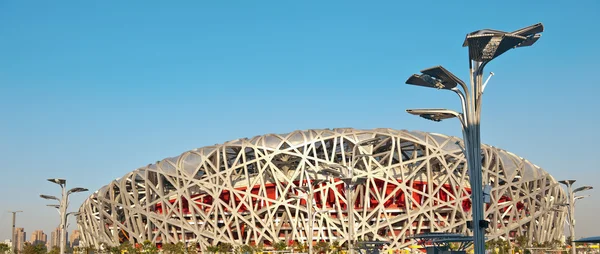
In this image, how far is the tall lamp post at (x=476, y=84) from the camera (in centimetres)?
2575

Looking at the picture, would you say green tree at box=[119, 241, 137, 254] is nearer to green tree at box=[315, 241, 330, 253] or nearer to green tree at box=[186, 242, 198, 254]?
green tree at box=[186, 242, 198, 254]

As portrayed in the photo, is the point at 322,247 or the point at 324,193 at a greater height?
the point at 324,193

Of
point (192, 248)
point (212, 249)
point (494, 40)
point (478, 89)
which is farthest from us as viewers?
point (192, 248)

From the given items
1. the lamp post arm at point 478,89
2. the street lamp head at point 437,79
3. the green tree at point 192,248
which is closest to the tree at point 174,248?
the green tree at point 192,248

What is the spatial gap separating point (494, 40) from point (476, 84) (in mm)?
2087

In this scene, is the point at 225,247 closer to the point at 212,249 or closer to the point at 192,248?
the point at 212,249

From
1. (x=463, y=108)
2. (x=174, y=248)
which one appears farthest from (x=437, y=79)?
(x=174, y=248)

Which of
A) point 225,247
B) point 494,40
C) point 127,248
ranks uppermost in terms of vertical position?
point 494,40

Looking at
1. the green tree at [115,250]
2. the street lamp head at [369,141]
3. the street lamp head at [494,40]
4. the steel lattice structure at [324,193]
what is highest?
the street lamp head at [369,141]

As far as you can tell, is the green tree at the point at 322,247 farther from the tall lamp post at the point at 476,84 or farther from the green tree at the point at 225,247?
the tall lamp post at the point at 476,84

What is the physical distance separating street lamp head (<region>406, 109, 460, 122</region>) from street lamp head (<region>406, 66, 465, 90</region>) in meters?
1.08

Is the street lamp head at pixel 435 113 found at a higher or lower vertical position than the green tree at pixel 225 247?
higher

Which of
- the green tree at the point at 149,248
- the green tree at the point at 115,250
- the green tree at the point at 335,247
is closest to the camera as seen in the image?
the green tree at the point at 335,247

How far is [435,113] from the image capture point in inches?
1134
